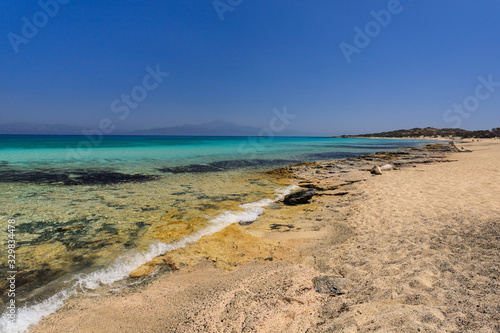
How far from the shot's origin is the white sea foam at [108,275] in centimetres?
340

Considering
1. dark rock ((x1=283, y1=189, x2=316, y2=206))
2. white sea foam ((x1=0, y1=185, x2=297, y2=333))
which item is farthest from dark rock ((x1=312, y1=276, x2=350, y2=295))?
dark rock ((x1=283, y1=189, x2=316, y2=206))

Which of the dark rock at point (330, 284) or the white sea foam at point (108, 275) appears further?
the dark rock at point (330, 284)

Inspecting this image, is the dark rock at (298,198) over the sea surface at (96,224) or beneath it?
over

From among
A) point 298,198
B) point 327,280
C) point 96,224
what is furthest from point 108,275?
point 298,198

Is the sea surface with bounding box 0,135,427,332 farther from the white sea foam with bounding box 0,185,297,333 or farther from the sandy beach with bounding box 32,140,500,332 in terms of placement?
the sandy beach with bounding box 32,140,500,332

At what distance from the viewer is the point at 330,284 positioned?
3830 millimetres

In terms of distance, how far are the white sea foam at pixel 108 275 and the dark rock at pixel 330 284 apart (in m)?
3.34

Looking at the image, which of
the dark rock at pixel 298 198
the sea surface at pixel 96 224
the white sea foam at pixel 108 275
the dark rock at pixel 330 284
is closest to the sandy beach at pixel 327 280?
the dark rock at pixel 330 284

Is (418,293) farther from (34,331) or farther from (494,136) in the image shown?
(494,136)

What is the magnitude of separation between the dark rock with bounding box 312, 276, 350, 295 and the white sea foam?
334 cm

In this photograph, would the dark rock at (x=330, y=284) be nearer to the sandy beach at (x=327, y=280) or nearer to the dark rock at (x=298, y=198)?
the sandy beach at (x=327, y=280)

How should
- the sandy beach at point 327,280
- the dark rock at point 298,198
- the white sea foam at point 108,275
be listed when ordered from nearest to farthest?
the sandy beach at point 327,280 < the white sea foam at point 108,275 < the dark rock at point 298,198

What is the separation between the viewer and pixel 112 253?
5.35 metres

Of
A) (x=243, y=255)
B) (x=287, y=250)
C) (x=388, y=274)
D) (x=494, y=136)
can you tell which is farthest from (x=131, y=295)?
(x=494, y=136)
